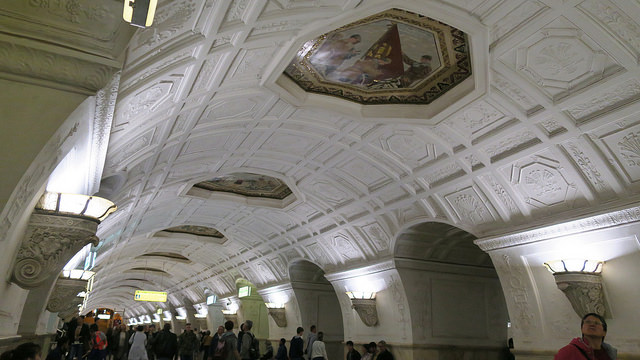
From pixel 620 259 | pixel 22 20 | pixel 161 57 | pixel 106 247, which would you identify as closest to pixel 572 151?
pixel 620 259

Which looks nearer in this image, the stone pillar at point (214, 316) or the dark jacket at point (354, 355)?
the dark jacket at point (354, 355)

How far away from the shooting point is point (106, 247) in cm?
1570

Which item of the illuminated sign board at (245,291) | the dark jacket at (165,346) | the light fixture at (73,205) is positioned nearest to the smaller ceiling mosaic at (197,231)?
the illuminated sign board at (245,291)

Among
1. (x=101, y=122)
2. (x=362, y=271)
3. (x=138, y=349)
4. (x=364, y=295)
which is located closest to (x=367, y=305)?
(x=364, y=295)

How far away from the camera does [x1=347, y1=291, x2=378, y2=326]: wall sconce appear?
14.1 meters

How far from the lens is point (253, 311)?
2480 centimetres

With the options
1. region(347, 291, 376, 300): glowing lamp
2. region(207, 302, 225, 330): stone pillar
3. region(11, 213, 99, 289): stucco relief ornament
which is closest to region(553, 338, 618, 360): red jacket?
region(11, 213, 99, 289): stucco relief ornament

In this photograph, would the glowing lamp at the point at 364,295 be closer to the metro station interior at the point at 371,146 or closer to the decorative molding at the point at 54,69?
the metro station interior at the point at 371,146

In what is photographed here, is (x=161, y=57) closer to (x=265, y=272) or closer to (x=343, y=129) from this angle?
(x=343, y=129)

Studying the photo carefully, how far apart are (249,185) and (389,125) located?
21.6 ft

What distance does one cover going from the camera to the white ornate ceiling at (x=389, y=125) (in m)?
5.90

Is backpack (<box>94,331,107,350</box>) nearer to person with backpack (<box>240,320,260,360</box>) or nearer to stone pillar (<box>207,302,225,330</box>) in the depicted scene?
person with backpack (<box>240,320,260,360</box>)

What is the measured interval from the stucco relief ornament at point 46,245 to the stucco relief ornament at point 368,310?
10.4 m

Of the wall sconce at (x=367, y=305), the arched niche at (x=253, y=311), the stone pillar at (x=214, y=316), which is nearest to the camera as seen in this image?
the wall sconce at (x=367, y=305)
